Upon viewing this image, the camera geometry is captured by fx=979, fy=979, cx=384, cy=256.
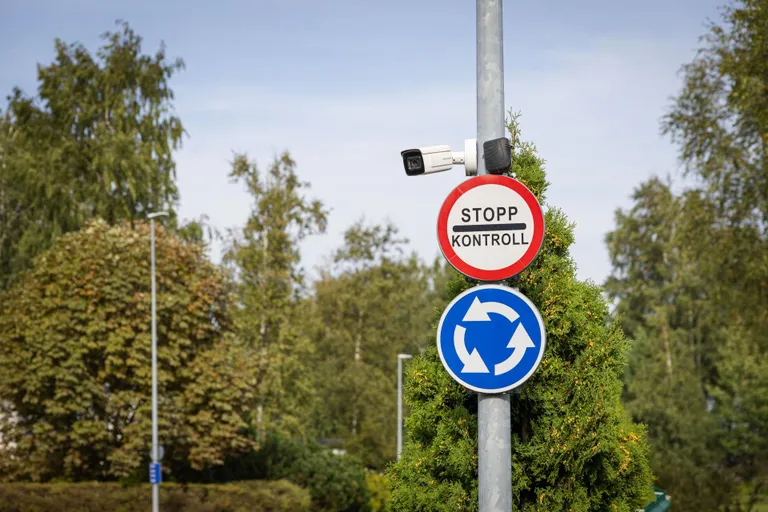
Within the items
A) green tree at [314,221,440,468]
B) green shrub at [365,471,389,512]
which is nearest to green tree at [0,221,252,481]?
green shrub at [365,471,389,512]

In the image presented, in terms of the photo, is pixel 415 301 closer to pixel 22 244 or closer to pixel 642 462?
pixel 22 244

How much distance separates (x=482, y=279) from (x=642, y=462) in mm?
2844

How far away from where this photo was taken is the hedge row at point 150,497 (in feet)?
83.6

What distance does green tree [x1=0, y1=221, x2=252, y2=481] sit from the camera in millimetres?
27719

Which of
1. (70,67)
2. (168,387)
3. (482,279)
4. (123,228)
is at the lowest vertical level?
(168,387)

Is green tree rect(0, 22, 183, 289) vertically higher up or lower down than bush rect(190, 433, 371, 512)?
higher up

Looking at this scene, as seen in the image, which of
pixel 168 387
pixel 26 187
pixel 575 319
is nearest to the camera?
pixel 575 319

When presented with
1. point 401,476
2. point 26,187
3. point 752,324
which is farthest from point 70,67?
point 401,476

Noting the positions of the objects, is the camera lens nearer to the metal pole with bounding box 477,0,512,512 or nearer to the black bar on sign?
the metal pole with bounding box 477,0,512,512

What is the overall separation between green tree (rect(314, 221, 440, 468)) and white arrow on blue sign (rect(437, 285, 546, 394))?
44.4 meters

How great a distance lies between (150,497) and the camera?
27.7 m

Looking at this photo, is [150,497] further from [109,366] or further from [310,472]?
[310,472]

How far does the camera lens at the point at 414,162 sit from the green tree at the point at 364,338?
4423cm

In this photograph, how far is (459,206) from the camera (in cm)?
533
